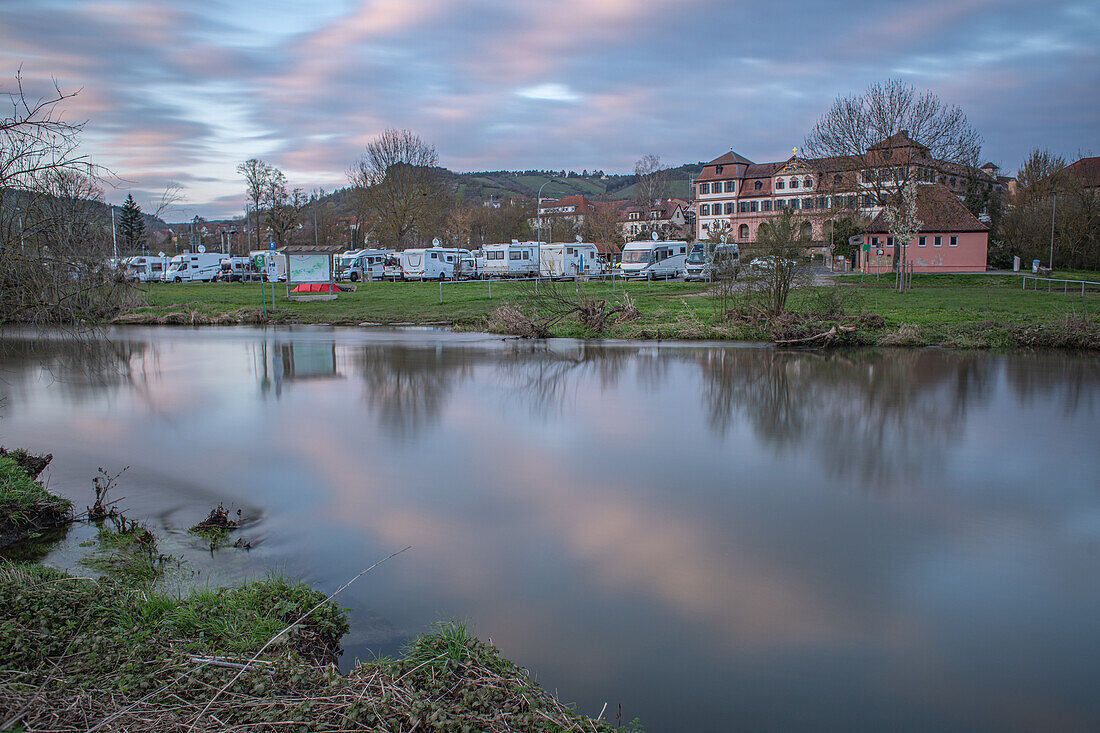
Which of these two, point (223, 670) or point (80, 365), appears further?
point (80, 365)

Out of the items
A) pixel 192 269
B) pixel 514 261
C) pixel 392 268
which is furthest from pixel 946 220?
pixel 192 269

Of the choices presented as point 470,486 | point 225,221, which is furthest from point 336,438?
point 225,221

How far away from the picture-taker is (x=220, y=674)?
4.08 m

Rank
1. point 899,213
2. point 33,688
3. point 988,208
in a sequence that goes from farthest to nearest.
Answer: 1. point 988,208
2. point 899,213
3. point 33,688

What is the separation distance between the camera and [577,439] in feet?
35.0

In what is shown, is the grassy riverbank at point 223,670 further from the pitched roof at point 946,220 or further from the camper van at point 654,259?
the pitched roof at point 946,220

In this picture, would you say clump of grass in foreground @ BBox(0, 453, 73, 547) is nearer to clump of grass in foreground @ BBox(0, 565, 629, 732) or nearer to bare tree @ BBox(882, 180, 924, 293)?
clump of grass in foreground @ BBox(0, 565, 629, 732)

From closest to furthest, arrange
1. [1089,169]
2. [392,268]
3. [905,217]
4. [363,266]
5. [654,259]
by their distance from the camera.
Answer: [905,217], [654,259], [392,268], [363,266], [1089,169]

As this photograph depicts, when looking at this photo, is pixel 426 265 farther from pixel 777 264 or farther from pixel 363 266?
pixel 777 264

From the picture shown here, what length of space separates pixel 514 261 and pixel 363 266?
10.0 meters

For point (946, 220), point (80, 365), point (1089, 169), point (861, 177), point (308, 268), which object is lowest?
point (80, 365)

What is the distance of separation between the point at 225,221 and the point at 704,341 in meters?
138

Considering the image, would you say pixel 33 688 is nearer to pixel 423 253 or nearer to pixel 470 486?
pixel 470 486

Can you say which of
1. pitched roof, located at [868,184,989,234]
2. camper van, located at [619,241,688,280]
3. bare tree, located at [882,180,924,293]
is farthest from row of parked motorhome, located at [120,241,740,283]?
pitched roof, located at [868,184,989,234]
